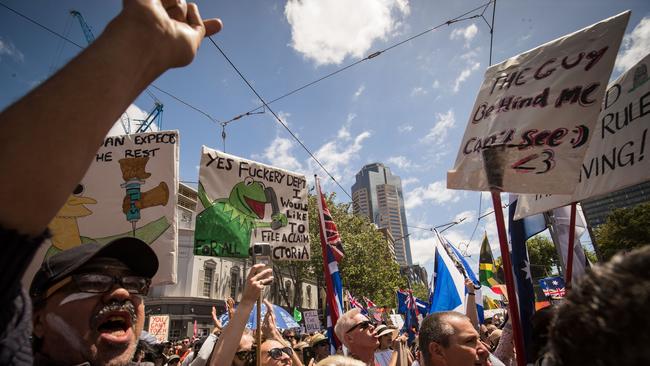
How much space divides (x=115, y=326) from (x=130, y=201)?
2513 millimetres

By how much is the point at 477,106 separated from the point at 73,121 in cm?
313

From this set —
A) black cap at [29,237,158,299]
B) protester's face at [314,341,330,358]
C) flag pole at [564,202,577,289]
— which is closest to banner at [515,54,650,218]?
flag pole at [564,202,577,289]

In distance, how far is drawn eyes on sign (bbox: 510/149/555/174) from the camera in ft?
8.39

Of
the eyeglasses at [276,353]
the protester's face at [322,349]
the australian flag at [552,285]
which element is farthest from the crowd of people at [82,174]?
the australian flag at [552,285]

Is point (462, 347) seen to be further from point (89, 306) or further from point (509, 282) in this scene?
point (89, 306)

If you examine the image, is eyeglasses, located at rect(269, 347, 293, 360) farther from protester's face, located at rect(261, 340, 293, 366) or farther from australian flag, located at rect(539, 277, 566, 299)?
australian flag, located at rect(539, 277, 566, 299)

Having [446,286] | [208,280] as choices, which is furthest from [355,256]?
[446,286]

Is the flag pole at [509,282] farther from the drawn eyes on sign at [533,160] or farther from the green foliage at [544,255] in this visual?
the green foliage at [544,255]

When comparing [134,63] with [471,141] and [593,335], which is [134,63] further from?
[471,141]

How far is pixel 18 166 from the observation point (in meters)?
0.48

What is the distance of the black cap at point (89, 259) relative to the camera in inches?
59.7

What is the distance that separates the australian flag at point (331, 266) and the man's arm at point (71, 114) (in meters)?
4.48

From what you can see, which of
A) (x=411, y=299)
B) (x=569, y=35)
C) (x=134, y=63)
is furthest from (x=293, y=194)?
(x=411, y=299)

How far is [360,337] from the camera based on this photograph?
4.06 m
